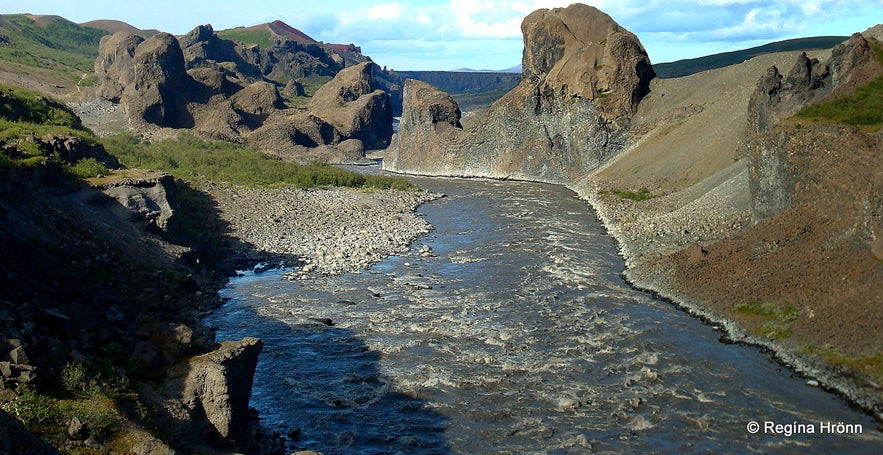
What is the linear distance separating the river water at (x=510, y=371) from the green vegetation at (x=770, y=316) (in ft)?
3.53

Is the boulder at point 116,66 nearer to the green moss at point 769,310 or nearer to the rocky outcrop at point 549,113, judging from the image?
the rocky outcrop at point 549,113

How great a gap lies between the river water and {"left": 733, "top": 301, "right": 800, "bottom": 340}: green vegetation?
1.08 m

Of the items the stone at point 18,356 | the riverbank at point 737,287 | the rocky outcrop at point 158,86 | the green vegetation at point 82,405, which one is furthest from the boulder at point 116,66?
the stone at point 18,356

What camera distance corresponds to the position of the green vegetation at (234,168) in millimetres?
62562

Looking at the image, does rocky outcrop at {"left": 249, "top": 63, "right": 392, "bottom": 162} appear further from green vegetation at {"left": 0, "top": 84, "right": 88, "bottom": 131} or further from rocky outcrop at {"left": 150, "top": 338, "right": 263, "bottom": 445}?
rocky outcrop at {"left": 150, "top": 338, "right": 263, "bottom": 445}

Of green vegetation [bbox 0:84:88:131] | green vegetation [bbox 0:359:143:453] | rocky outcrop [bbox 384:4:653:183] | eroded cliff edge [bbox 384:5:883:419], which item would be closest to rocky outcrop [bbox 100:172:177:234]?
green vegetation [bbox 0:84:88:131]

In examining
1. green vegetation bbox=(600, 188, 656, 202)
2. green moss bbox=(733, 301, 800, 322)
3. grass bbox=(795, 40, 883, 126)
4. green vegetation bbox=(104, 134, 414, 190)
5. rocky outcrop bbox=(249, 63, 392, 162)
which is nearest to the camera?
green moss bbox=(733, 301, 800, 322)

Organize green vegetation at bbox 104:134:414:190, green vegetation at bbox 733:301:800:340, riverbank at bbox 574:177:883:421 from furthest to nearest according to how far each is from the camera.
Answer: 1. green vegetation at bbox 104:134:414:190
2. green vegetation at bbox 733:301:800:340
3. riverbank at bbox 574:177:883:421

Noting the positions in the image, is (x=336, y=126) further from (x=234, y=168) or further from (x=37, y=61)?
(x=37, y=61)

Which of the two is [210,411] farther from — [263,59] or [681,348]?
[263,59]

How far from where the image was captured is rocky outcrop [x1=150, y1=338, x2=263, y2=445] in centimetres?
1578

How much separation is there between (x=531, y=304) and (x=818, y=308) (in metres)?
10.2

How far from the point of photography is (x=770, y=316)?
26.8 metres

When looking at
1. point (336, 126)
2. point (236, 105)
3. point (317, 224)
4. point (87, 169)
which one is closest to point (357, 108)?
point (336, 126)
